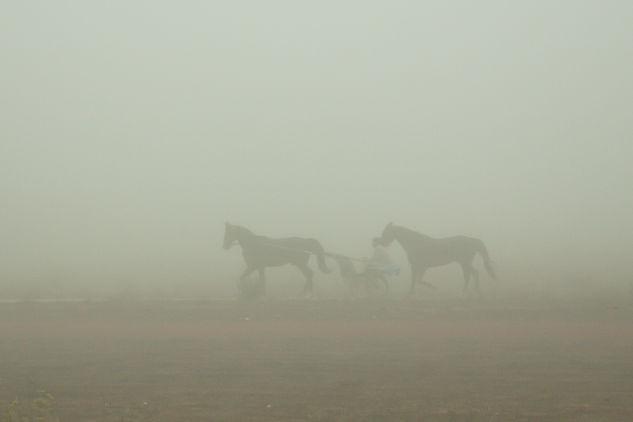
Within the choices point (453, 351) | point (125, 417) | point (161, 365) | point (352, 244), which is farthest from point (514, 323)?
point (352, 244)

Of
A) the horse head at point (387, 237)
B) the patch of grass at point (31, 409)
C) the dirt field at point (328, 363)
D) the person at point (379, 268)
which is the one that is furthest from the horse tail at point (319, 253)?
the patch of grass at point (31, 409)

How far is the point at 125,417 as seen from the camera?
8352 millimetres

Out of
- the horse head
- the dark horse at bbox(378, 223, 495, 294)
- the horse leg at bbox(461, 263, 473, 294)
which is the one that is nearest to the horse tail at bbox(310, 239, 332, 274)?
the horse head

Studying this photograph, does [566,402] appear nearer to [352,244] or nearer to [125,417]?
[125,417]

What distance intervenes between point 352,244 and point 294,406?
36194mm

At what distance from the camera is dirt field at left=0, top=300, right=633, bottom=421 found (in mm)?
8672

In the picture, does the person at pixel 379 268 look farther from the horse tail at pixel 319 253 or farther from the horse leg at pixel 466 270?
the horse leg at pixel 466 270

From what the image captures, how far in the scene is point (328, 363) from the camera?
1121cm

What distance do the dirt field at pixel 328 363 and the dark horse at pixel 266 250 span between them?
285 centimetres

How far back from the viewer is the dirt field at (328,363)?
8672 mm

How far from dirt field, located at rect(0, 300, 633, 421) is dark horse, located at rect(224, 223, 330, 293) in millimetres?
2849

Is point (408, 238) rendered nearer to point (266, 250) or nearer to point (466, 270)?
point (466, 270)

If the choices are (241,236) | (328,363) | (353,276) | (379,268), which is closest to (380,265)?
(379,268)

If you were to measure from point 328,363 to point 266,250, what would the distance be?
9578 millimetres
